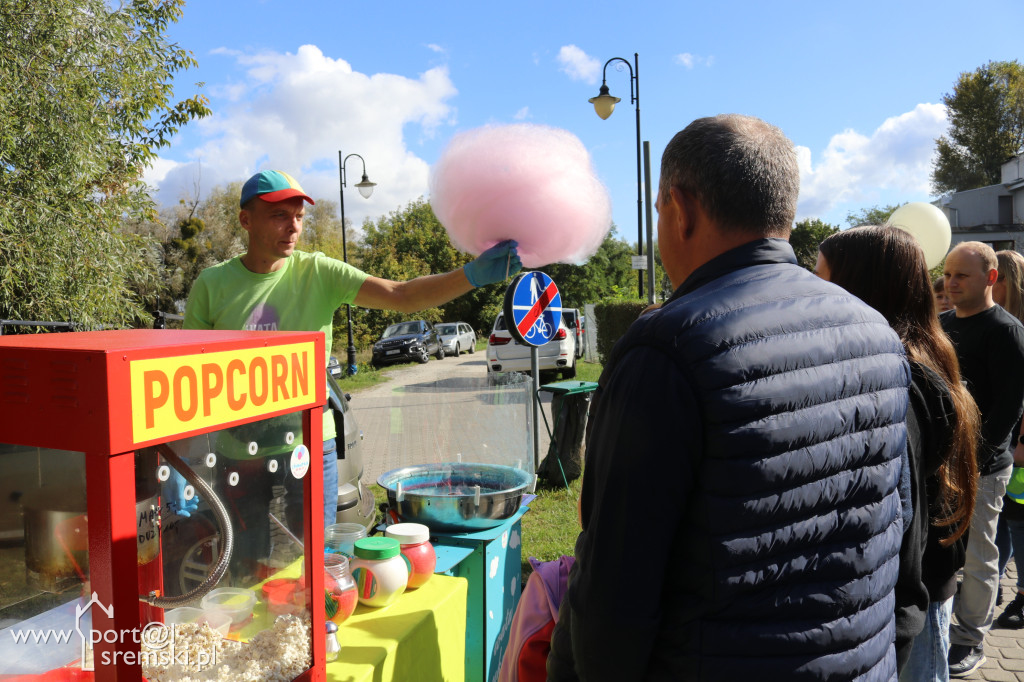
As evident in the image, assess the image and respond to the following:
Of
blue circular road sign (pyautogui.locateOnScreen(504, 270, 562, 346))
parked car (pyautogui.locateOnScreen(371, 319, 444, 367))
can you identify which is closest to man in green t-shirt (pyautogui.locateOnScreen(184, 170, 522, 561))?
blue circular road sign (pyautogui.locateOnScreen(504, 270, 562, 346))

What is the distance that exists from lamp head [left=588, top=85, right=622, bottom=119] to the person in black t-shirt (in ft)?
34.2

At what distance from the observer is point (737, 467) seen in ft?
3.28

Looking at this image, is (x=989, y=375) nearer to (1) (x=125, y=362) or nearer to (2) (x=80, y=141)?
(1) (x=125, y=362)

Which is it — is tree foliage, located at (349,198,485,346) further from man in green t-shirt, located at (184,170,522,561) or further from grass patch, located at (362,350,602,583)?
man in green t-shirt, located at (184,170,522,561)

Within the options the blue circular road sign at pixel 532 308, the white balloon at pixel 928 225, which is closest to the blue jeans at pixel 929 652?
the blue circular road sign at pixel 532 308

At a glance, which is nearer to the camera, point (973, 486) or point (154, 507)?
point (154, 507)

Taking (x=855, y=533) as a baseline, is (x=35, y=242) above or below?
above

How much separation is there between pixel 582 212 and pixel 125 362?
71.4 inches

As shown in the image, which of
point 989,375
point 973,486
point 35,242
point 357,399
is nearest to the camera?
point 973,486

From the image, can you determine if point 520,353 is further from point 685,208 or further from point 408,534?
point 685,208

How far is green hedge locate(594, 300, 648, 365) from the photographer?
1636cm

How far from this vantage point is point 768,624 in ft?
3.35

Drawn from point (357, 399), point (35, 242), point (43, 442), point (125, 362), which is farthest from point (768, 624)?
point (357, 399)

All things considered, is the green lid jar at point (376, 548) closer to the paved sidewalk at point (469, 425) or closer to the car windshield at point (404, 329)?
the paved sidewalk at point (469, 425)
